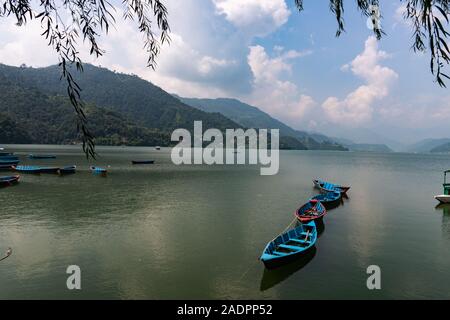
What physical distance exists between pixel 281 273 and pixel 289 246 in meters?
3.10

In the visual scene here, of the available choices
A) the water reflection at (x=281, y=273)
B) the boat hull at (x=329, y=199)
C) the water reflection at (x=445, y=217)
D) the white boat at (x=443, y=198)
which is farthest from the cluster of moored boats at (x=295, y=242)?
the white boat at (x=443, y=198)

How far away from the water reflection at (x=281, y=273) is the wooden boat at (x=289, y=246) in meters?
0.53

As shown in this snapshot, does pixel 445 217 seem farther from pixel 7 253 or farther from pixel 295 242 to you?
pixel 7 253

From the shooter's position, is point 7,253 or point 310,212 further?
A: point 310,212

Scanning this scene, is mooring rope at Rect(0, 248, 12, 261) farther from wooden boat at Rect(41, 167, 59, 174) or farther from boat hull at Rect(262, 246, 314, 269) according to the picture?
wooden boat at Rect(41, 167, 59, 174)

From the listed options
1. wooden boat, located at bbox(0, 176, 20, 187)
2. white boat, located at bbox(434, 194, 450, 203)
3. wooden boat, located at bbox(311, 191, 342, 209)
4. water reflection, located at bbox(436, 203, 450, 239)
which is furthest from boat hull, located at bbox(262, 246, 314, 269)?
wooden boat, located at bbox(0, 176, 20, 187)

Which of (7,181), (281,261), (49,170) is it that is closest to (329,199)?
(281,261)

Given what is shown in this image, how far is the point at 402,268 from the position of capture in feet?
79.0

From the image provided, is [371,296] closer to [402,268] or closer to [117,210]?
[402,268]

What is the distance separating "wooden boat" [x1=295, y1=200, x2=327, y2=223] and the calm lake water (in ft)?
5.79

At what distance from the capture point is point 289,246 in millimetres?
24812

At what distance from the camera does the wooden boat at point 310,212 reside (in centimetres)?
3484

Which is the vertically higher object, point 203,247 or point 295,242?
point 295,242
